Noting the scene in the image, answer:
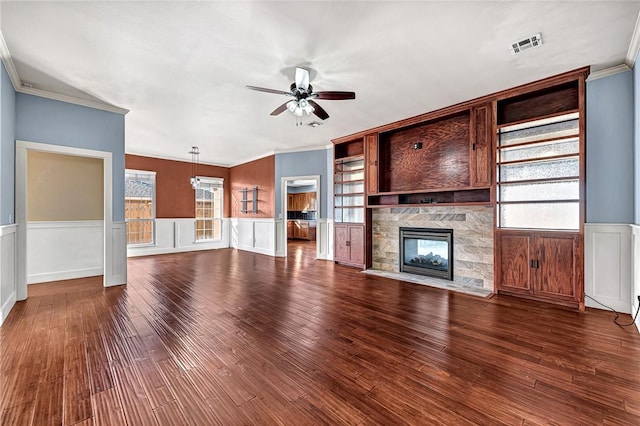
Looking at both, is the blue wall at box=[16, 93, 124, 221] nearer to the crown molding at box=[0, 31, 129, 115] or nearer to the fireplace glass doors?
the crown molding at box=[0, 31, 129, 115]

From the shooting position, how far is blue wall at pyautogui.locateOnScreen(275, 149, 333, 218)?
694cm

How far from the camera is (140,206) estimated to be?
24.9 feet

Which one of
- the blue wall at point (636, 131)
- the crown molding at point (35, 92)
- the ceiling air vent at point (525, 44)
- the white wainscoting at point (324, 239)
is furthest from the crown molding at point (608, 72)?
the crown molding at point (35, 92)

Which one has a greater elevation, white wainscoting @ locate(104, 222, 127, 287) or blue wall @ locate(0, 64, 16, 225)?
blue wall @ locate(0, 64, 16, 225)

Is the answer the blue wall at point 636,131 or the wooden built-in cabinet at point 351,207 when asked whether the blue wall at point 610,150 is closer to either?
the blue wall at point 636,131

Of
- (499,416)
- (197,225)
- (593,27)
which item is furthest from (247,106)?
(197,225)

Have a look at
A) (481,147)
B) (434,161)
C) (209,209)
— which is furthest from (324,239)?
(209,209)

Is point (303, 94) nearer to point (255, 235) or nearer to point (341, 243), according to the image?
point (341, 243)

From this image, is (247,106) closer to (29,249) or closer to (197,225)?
(29,249)

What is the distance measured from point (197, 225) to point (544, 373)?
8788 mm

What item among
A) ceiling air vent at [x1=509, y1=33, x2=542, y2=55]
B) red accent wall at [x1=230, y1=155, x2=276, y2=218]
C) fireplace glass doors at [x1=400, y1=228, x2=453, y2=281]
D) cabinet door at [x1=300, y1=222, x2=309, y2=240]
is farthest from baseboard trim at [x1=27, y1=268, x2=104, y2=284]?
cabinet door at [x1=300, y1=222, x2=309, y2=240]

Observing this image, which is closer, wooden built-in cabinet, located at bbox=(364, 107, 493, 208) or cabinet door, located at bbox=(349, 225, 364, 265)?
wooden built-in cabinet, located at bbox=(364, 107, 493, 208)

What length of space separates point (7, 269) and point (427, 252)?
19.7 ft

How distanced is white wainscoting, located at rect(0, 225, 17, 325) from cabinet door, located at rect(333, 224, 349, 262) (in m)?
5.11
